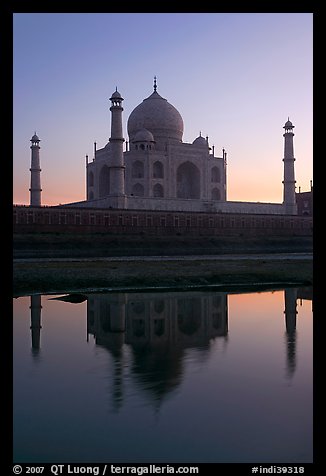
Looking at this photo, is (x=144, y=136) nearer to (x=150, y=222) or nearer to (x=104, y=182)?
(x=104, y=182)

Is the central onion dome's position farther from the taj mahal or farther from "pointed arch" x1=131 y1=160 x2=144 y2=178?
"pointed arch" x1=131 y1=160 x2=144 y2=178

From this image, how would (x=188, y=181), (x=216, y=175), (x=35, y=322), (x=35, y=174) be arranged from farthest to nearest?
(x=216, y=175) → (x=188, y=181) → (x=35, y=174) → (x=35, y=322)

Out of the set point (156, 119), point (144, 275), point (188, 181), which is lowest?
point (144, 275)

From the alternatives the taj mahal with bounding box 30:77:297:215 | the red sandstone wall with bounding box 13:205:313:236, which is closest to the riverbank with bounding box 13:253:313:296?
the red sandstone wall with bounding box 13:205:313:236

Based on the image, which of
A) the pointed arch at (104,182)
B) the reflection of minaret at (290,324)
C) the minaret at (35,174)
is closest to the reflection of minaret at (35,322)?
the reflection of minaret at (290,324)

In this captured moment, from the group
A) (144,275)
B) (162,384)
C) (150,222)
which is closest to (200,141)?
(150,222)

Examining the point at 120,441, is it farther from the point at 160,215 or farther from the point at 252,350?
the point at 160,215

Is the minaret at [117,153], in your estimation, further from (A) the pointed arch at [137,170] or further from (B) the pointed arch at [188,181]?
(B) the pointed arch at [188,181]
